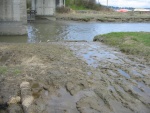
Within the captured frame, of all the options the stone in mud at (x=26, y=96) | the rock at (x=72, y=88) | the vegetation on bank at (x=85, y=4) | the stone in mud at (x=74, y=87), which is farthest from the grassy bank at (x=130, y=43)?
the vegetation on bank at (x=85, y=4)

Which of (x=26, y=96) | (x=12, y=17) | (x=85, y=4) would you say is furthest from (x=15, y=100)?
(x=85, y=4)

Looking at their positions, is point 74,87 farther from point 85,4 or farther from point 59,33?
point 85,4

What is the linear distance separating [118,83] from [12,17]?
1698 cm

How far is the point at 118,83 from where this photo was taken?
8.83 metres

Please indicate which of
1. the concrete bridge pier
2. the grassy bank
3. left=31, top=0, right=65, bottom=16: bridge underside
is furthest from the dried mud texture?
left=31, top=0, right=65, bottom=16: bridge underside

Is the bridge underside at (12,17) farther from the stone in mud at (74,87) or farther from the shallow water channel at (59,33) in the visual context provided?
the stone in mud at (74,87)

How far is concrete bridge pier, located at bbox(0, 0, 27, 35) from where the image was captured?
23438 mm

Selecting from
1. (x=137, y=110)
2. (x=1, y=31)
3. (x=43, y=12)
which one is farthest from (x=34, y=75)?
(x=43, y=12)

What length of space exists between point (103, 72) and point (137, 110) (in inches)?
133

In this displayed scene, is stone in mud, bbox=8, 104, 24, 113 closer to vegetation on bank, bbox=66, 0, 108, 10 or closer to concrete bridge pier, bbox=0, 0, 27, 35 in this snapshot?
concrete bridge pier, bbox=0, 0, 27, 35

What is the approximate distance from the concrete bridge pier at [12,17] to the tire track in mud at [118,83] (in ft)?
38.4

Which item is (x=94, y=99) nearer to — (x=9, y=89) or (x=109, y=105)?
(x=109, y=105)

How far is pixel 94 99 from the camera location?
735cm

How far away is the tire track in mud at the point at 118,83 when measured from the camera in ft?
22.9
